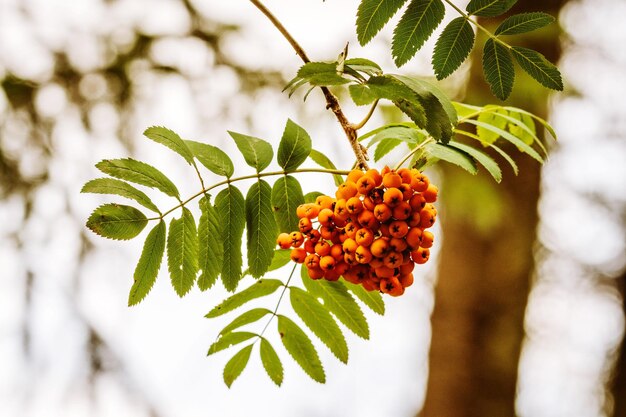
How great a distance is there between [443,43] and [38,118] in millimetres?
3105

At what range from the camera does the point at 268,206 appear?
50.6 inches

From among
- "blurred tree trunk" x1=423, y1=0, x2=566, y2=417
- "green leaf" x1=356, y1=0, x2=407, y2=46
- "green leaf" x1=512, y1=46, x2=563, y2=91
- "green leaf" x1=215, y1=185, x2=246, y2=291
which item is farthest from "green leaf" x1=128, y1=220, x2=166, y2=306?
"blurred tree trunk" x1=423, y1=0, x2=566, y2=417

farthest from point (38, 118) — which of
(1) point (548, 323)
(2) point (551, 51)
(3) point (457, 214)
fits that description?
(1) point (548, 323)

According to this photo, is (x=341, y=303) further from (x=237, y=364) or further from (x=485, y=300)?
(x=485, y=300)

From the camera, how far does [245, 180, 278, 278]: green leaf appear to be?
3.97 ft

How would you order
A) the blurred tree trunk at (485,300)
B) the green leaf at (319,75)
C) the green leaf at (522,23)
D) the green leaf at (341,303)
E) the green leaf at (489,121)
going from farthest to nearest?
the blurred tree trunk at (485,300) < the green leaf at (489,121) < the green leaf at (341,303) < the green leaf at (522,23) < the green leaf at (319,75)

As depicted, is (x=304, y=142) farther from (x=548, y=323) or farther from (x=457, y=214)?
(x=548, y=323)

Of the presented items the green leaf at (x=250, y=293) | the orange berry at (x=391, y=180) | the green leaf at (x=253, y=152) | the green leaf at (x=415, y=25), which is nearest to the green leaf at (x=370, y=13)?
the green leaf at (x=415, y=25)

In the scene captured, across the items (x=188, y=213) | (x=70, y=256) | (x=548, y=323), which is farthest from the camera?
(x=548, y=323)

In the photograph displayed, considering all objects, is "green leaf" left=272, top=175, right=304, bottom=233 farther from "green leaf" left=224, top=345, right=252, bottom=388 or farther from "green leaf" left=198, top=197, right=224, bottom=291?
"green leaf" left=224, top=345, right=252, bottom=388

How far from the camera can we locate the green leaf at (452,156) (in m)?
1.14

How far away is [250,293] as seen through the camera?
1522 mm

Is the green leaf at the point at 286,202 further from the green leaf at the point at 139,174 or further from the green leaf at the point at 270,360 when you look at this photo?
the green leaf at the point at 270,360

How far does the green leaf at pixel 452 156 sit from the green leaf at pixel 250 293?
59 cm
